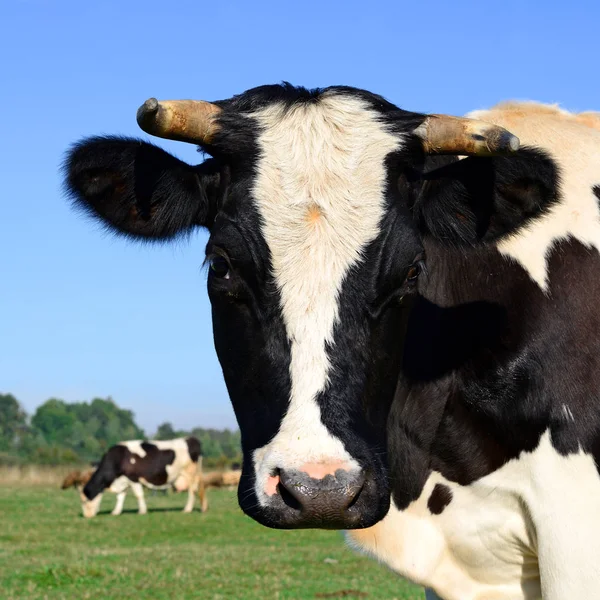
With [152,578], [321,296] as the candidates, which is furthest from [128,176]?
[152,578]

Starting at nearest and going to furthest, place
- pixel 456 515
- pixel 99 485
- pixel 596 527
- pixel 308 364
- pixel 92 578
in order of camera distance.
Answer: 1. pixel 308 364
2. pixel 596 527
3. pixel 456 515
4. pixel 92 578
5. pixel 99 485

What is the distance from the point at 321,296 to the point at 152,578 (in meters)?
11.4

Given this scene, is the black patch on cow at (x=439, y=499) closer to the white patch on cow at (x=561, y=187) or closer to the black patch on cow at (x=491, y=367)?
the black patch on cow at (x=491, y=367)

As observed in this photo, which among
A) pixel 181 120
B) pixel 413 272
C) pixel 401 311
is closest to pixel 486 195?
pixel 413 272

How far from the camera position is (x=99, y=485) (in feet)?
113

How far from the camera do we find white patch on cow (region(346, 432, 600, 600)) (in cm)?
423

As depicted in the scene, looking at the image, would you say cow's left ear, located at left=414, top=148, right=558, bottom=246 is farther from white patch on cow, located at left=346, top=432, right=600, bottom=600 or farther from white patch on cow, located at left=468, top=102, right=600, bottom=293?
white patch on cow, located at left=346, top=432, right=600, bottom=600

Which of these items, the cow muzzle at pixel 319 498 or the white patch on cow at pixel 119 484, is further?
the white patch on cow at pixel 119 484

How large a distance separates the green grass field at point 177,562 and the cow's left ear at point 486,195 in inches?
128

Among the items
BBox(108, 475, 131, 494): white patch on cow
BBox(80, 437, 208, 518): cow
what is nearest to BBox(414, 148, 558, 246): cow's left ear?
BBox(80, 437, 208, 518): cow

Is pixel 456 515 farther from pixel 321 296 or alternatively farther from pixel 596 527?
pixel 321 296

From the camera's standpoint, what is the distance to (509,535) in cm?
446

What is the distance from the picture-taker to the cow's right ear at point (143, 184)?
4.40 m

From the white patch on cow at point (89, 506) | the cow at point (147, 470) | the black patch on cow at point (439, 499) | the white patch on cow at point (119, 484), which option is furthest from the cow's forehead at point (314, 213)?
the white patch on cow at point (119, 484)
